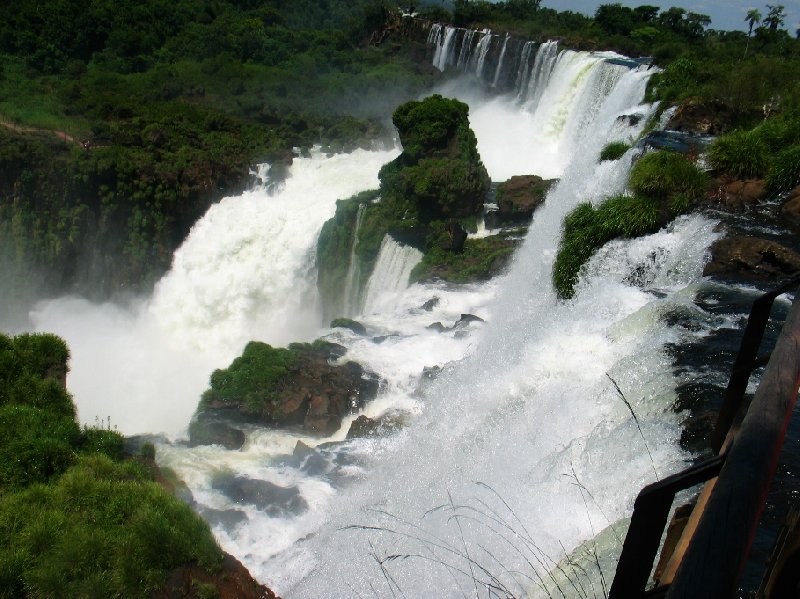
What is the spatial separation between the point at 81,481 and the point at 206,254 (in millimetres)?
14180

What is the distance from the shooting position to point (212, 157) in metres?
22.8

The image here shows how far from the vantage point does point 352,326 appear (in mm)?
13656

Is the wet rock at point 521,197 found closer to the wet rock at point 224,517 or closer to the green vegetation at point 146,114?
the green vegetation at point 146,114

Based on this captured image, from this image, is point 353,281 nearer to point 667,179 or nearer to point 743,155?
point 667,179

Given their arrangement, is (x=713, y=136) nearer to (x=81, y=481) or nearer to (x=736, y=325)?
(x=736, y=325)

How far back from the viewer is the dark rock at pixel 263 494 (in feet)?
28.1

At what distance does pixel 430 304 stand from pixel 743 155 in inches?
259

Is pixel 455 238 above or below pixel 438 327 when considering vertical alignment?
above

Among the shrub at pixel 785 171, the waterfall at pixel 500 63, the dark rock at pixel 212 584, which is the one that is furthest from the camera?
the waterfall at pixel 500 63

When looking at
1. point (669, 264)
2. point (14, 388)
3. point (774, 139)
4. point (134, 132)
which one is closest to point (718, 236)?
point (669, 264)

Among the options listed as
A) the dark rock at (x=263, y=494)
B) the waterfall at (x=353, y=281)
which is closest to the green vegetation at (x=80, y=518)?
the dark rock at (x=263, y=494)

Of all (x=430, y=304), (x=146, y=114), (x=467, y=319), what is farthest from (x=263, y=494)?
(x=146, y=114)

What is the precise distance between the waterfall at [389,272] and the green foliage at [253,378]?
4634mm

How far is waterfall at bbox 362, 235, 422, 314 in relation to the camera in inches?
656
